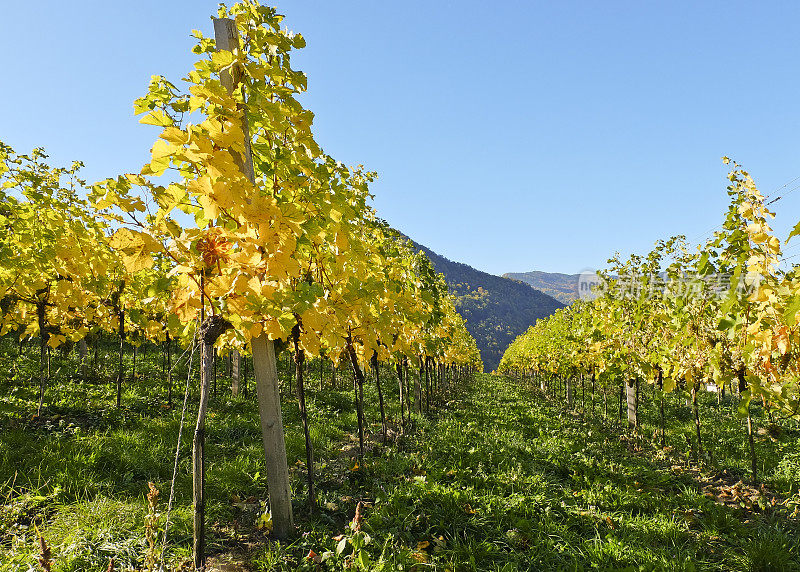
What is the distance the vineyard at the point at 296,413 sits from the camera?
203cm

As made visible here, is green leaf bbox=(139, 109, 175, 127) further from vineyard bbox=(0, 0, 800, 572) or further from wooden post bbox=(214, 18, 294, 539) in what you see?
wooden post bbox=(214, 18, 294, 539)

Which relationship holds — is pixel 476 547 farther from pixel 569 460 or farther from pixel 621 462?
pixel 621 462

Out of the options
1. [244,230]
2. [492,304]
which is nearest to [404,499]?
[244,230]

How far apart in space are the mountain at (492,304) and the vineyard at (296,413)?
112188mm

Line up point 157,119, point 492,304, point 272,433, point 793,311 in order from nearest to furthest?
1. point 793,311
2. point 157,119
3. point 272,433
4. point 492,304

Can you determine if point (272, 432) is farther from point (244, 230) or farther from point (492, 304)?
point (492, 304)

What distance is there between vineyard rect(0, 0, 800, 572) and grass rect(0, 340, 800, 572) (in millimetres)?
30

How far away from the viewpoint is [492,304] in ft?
504

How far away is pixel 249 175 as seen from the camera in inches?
103

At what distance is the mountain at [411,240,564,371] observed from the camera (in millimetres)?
128500

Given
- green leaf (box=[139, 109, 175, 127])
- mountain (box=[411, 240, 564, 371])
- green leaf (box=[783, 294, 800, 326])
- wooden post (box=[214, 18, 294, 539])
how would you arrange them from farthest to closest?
mountain (box=[411, 240, 564, 371]) < wooden post (box=[214, 18, 294, 539]) < green leaf (box=[139, 109, 175, 127]) < green leaf (box=[783, 294, 800, 326])

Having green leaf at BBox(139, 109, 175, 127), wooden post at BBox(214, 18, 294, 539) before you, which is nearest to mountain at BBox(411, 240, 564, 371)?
wooden post at BBox(214, 18, 294, 539)

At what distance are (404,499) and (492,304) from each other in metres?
155

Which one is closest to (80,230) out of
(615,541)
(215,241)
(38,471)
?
(38,471)
